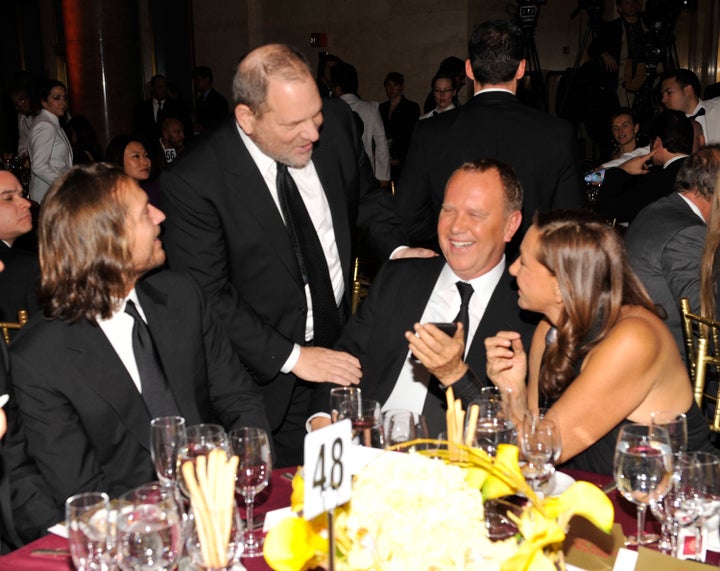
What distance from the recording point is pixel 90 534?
152 centimetres

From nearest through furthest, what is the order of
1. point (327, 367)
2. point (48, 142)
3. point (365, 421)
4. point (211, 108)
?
point (365, 421)
point (327, 367)
point (48, 142)
point (211, 108)

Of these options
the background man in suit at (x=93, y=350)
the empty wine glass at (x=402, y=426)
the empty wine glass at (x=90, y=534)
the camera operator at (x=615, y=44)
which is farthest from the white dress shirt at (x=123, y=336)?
the camera operator at (x=615, y=44)

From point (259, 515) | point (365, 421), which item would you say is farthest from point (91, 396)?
point (365, 421)

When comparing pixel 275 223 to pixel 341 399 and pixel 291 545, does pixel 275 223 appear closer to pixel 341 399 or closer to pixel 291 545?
pixel 341 399

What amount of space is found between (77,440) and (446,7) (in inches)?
342

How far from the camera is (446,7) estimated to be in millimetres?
10070

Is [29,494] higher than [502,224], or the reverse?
[502,224]

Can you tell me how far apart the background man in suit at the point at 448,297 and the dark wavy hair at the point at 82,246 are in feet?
2.97

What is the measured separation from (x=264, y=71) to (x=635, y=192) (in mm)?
3103

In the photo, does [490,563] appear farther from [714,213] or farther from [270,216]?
[714,213]

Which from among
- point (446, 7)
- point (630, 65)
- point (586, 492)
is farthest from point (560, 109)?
point (586, 492)

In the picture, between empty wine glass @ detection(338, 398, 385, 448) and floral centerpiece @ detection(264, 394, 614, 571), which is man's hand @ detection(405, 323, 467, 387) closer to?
empty wine glass @ detection(338, 398, 385, 448)

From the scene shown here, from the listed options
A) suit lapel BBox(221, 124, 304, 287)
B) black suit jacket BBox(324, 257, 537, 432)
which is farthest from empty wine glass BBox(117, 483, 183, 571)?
suit lapel BBox(221, 124, 304, 287)

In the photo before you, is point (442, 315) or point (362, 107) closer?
point (442, 315)
